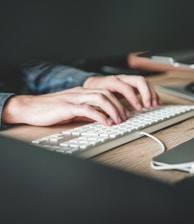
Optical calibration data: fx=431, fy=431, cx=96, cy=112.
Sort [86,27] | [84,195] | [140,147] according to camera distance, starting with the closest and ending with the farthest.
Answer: [84,195]
[86,27]
[140,147]

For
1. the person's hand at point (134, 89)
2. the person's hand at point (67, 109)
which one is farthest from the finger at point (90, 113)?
the person's hand at point (134, 89)

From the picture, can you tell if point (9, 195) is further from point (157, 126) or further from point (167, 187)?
point (157, 126)

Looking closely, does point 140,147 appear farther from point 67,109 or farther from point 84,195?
point 84,195

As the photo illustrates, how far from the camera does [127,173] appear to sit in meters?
0.24

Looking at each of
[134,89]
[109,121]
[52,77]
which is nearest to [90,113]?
[109,121]

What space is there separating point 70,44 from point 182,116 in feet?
1.27

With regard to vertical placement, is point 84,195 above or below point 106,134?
above

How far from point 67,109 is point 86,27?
0.28 metres

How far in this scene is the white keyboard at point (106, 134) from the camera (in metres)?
0.59

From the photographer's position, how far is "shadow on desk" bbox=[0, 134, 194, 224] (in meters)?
0.21

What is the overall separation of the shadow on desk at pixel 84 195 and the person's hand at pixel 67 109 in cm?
45

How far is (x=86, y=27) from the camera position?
1.55 feet

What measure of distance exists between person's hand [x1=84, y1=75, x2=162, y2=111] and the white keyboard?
4cm

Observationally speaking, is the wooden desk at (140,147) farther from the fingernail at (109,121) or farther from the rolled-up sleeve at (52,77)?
the rolled-up sleeve at (52,77)
